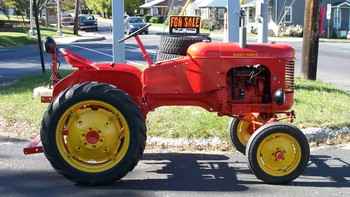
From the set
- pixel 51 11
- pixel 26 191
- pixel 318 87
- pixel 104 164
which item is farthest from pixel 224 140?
pixel 51 11

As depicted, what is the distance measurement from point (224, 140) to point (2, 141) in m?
3.01

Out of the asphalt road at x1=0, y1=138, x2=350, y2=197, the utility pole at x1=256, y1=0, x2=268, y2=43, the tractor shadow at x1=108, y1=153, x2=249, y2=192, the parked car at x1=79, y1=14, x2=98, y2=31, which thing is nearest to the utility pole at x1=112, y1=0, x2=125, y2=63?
the utility pole at x1=256, y1=0, x2=268, y2=43

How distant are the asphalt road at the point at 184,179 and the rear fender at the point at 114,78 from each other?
2.84 feet

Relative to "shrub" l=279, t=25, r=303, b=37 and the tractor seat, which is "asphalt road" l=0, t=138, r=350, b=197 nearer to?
the tractor seat

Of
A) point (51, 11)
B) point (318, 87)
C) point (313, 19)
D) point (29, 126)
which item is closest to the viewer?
point (29, 126)

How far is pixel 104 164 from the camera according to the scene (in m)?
6.41

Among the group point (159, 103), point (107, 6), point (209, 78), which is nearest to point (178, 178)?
point (159, 103)

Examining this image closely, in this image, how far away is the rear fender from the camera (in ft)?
22.6

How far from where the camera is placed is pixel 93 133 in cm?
646

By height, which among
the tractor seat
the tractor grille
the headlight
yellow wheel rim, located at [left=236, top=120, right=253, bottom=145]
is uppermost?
the tractor seat

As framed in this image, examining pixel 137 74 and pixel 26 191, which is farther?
pixel 137 74

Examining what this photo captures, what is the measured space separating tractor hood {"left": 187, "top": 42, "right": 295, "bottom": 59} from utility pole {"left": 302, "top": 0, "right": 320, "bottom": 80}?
777cm

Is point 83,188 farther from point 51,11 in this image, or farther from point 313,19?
point 51,11

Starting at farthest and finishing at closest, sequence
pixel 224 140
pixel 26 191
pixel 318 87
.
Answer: pixel 318 87 < pixel 224 140 < pixel 26 191
